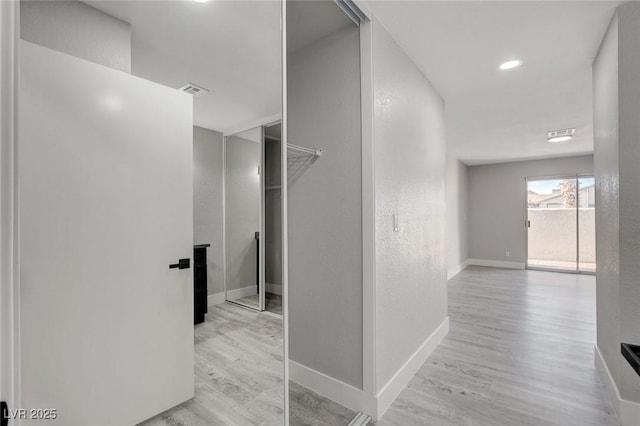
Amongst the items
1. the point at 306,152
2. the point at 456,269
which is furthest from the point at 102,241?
the point at 456,269

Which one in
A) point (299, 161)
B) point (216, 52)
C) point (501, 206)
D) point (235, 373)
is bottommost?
point (235, 373)

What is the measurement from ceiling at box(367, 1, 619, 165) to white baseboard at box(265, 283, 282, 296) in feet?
5.66

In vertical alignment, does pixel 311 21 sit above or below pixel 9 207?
above

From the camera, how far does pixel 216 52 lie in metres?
1.04

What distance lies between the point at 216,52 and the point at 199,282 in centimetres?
79

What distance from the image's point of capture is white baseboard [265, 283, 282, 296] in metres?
1.28

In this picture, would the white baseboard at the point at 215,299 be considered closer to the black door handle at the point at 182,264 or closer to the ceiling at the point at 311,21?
the black door handle at the point at 182,264

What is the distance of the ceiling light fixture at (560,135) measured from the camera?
4.54 metres

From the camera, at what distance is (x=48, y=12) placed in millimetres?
562

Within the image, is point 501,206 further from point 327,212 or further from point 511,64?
point 327,212

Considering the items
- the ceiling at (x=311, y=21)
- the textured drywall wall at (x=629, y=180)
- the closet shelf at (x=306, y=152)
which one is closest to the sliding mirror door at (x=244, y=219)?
the closet shelf at (x=306, y=152)

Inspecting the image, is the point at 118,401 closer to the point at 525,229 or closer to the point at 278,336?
the point at 278,336

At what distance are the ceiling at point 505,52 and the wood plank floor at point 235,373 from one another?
1905 millimetres

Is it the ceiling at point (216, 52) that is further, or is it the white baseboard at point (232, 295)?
the white baseboard at point (232, 295)
